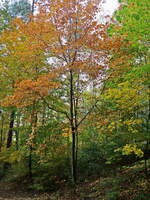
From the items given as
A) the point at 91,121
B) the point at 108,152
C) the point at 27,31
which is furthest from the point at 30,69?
the point at 108,152

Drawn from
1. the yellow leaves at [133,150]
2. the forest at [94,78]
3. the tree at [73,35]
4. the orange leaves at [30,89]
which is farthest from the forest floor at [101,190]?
the orange leaves at [30,89]

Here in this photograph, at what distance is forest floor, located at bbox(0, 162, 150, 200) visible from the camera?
6.21m

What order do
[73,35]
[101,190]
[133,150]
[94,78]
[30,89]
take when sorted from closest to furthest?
[133,150] < [30,89] < [73,35] < [94,78] < [101,190]

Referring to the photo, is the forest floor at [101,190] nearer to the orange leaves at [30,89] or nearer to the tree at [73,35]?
the tree at [73,35]

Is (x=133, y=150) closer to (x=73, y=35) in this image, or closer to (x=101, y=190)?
(x=101, y=190)

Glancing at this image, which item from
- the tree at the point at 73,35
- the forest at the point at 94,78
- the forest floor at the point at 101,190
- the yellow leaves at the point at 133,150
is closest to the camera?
the yellow leaves at the point at 133,150

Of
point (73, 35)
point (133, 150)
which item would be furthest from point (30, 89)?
point (133, 150)

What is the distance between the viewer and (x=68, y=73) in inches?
285

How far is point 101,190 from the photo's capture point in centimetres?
730

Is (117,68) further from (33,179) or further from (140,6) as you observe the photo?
(33,179)

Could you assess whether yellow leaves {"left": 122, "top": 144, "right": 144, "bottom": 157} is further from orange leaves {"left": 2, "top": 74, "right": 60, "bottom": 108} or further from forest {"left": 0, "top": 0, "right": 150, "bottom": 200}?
orange leaves {"left": 2, "top": 74, "right": 60, "bottom": 108}

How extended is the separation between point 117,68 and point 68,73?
6.20 ft

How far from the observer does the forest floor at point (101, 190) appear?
621cm

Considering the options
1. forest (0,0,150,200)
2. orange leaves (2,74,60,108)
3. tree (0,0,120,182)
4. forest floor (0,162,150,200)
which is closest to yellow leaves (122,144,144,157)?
forest (0,0,150,200)
